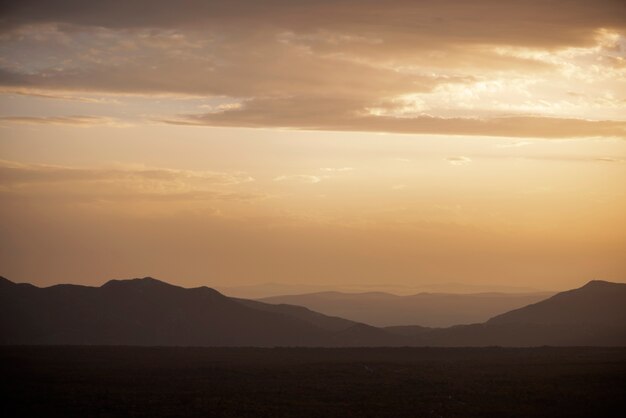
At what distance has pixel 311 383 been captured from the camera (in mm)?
45188

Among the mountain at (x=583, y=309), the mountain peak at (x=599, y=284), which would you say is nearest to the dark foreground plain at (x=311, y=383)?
the mountain at (x=583, y=309)

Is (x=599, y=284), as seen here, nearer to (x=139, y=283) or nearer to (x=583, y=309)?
(x=583, y=309)

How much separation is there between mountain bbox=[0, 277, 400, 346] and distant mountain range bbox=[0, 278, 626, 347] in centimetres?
11

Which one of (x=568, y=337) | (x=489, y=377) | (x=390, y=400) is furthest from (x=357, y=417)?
(x=568, y=337)

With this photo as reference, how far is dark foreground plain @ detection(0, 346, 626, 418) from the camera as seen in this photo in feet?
122

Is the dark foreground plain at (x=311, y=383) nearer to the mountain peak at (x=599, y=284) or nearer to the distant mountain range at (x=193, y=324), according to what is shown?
the distant mountain range at (x=193, y=324)

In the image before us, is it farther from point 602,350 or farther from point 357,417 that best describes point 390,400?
point 602,350

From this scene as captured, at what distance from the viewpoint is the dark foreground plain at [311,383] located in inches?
1465

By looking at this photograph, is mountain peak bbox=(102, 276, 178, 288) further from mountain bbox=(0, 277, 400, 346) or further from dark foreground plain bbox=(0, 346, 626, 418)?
dark foreground plain bbox=(0, 346, 626, 418)

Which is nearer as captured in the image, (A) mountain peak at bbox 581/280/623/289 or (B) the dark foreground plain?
(B) the dark foreground plain

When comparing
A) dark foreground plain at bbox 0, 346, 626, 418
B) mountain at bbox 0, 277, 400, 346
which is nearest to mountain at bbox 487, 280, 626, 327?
mountain at bbox 0, 277, 400, 346

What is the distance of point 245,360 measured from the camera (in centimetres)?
5853

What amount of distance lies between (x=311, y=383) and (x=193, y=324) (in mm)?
55165

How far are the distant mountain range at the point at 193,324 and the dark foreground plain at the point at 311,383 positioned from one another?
29.0 meters
